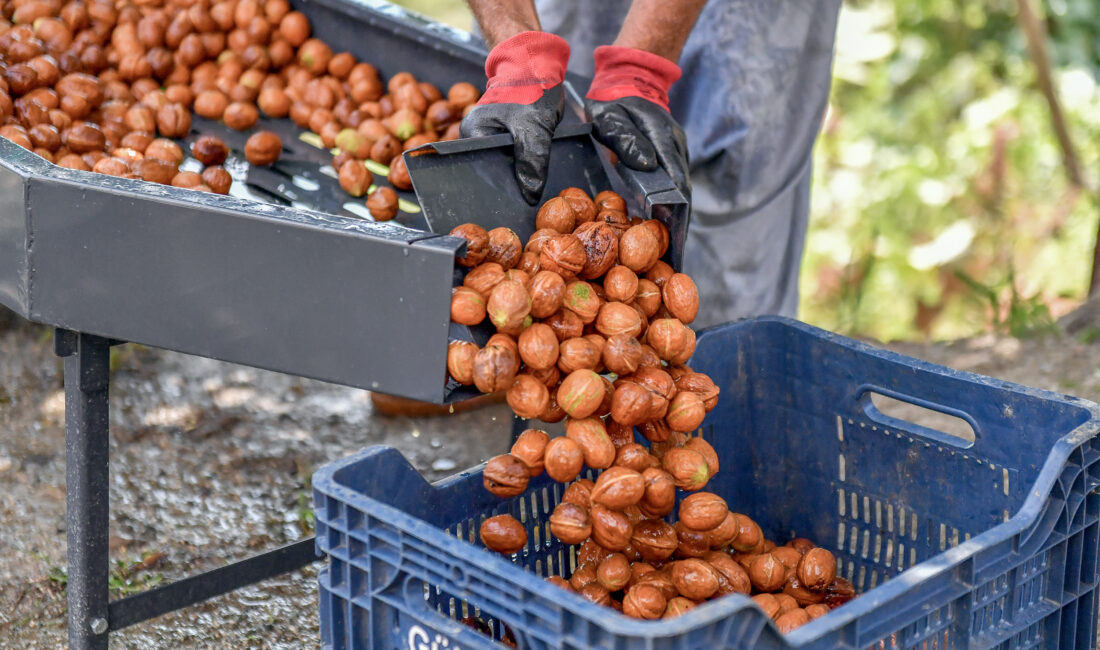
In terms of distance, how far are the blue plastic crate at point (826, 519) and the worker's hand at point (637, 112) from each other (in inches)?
13.8

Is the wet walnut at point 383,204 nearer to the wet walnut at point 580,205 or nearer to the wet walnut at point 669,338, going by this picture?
the wet walnut at point 580,205

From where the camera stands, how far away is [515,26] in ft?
7.38

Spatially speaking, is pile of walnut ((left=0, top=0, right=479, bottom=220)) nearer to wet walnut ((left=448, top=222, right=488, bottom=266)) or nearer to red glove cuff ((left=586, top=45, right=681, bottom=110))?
red glove cuff ((left=586, top=45, right=681, bottom=110))

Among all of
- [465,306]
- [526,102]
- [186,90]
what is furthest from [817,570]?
[186,90]

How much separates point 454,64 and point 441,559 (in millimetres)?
1560

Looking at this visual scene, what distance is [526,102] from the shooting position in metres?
1.94

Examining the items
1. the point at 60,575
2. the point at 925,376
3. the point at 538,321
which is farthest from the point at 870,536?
the point at 60,575

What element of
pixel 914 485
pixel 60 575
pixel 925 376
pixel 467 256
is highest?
pixel 467 256

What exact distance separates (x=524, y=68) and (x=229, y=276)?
701 mm

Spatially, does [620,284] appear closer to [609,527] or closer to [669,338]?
[669,338]

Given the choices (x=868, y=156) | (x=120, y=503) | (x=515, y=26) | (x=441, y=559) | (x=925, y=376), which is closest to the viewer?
(x=441, y=559)

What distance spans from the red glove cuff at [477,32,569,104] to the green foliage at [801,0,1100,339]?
283cm

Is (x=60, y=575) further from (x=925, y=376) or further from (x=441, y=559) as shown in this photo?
(x=925, y=376)

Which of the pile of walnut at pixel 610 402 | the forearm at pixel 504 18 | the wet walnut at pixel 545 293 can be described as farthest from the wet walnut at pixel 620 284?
the forearm at pixel 504 18
